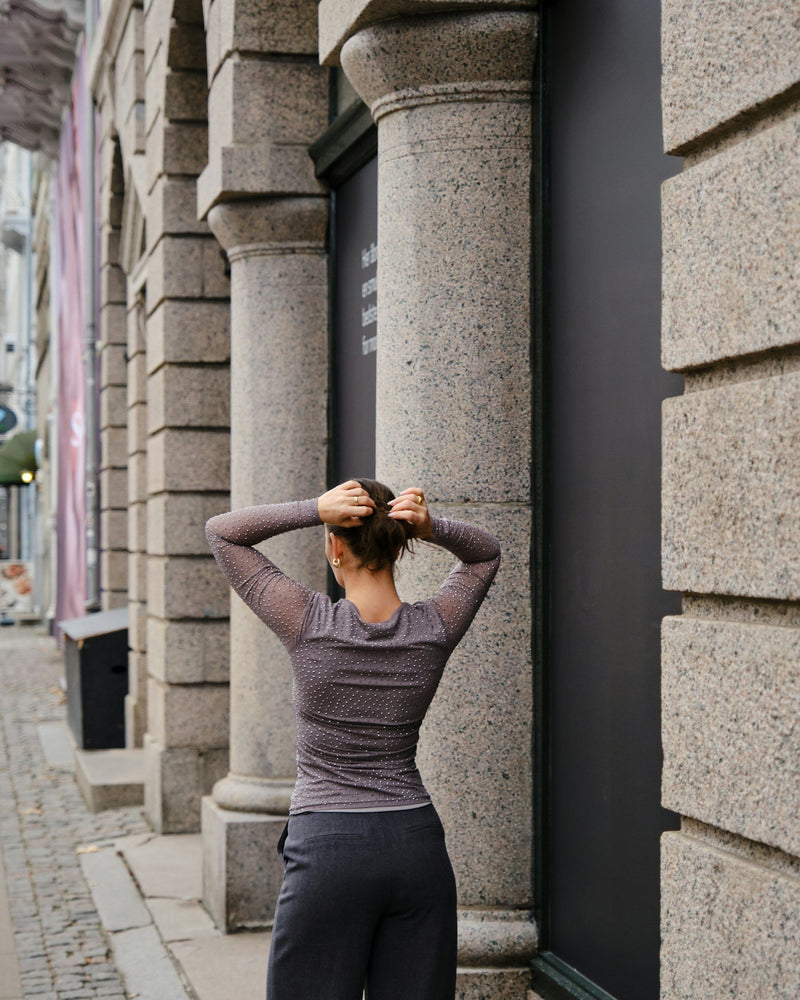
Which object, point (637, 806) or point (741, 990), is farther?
point (637, 806)

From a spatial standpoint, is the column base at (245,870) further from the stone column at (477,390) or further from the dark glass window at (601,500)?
the dark glass window at (601,500)

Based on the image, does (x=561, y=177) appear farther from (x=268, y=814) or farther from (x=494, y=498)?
(x=268, y=814)

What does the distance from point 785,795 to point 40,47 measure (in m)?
18.6

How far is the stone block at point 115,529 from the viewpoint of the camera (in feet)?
47.4

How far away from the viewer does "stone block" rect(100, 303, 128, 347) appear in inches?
578

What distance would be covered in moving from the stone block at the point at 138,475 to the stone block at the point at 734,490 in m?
9.24

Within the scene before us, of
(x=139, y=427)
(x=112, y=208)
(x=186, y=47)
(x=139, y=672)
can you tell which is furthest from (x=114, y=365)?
(x=186, y=47)

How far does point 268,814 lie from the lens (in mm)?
6922

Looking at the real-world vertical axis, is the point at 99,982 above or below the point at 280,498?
below

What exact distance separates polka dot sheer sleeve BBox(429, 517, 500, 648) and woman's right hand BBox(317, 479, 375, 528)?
0.94 ft

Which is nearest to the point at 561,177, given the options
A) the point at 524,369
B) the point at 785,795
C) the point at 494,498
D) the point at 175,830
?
the point at 524,369

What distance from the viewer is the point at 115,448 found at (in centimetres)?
1447

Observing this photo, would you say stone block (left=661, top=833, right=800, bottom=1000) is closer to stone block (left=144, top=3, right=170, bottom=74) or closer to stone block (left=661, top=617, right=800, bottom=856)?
stone block (left=661, top=617, right=800, bottom=856)

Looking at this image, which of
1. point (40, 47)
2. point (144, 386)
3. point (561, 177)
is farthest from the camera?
point (40, 47)
